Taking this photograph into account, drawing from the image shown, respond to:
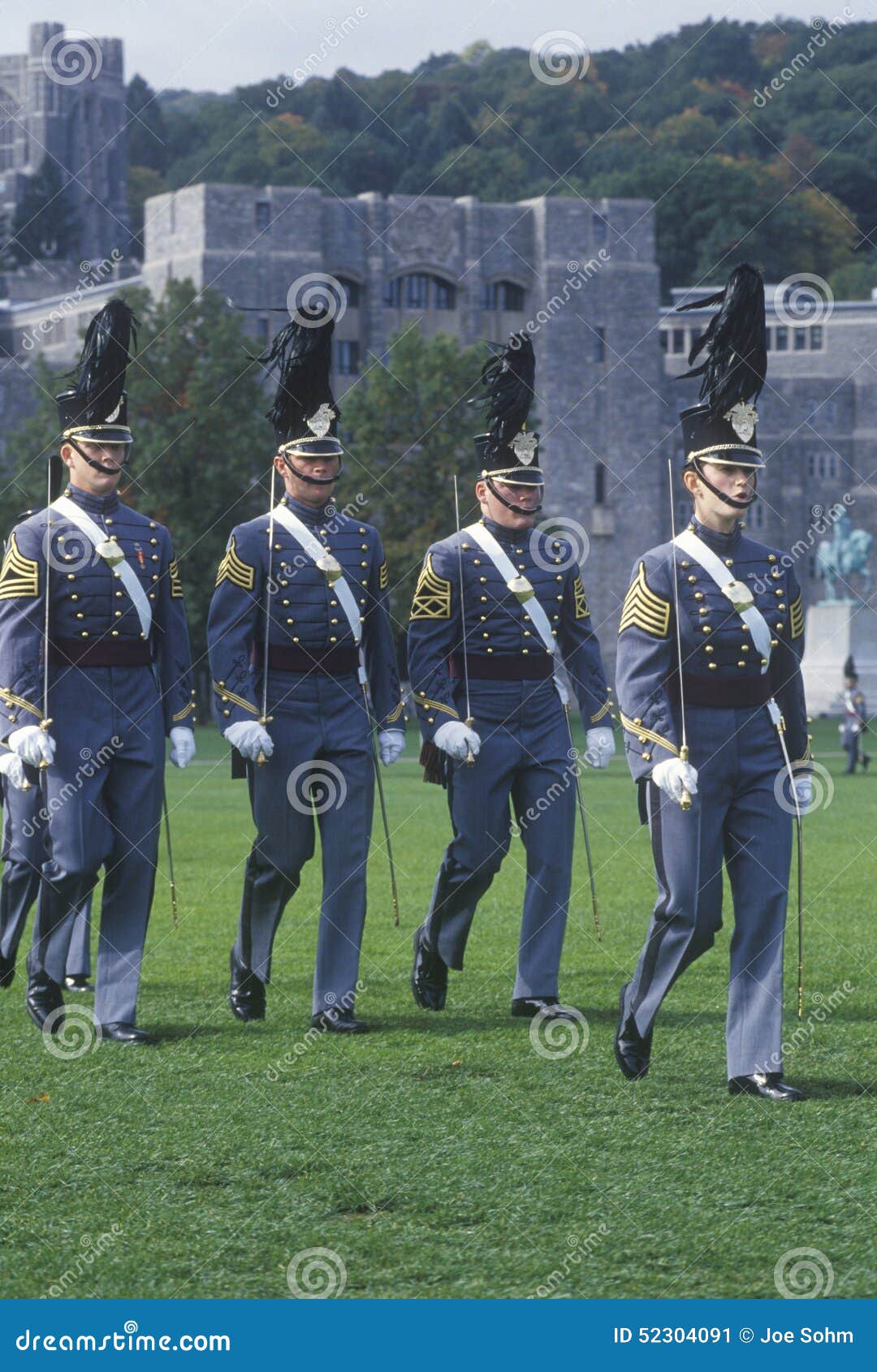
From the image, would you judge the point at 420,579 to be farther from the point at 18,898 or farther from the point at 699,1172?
the point at 699,1172

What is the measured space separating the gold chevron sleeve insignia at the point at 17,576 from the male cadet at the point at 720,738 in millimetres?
2496

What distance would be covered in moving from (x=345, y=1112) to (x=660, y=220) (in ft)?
337

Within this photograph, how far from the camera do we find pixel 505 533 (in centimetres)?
1034

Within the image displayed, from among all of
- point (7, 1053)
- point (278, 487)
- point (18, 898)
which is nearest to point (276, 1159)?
point (7, 1053)

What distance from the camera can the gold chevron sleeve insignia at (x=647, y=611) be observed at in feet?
27.3

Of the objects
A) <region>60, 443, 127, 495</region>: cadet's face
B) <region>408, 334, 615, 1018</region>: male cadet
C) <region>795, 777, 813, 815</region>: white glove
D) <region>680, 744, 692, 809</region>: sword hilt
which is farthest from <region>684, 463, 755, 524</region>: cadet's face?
<region>60, 443, 127, 495</region>: cadet's face

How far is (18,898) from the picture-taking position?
10414mm

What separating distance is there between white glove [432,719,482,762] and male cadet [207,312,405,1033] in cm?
24

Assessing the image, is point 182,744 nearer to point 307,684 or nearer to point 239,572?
point 307,684

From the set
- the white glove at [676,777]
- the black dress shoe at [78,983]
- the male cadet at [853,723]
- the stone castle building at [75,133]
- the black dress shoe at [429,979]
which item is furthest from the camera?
the stone castle building at [75,133]

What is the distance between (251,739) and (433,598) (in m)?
1.11

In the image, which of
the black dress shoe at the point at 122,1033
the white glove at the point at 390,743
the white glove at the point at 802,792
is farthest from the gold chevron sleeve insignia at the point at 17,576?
the white glove at the point at 802,792

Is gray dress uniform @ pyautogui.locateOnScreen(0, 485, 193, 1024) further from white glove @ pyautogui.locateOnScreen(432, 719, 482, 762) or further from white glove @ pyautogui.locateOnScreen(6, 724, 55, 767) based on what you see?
white glove @ pyautogui.locateOnScreen(432, 719, 482, 762)

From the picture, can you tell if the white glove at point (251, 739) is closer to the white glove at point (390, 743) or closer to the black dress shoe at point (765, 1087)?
the white glove at point (390, 743)
